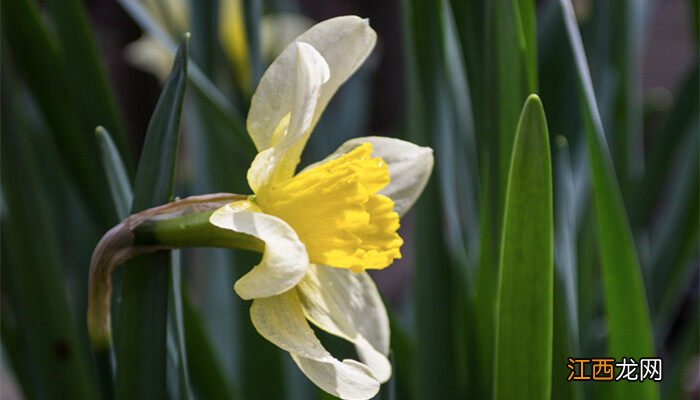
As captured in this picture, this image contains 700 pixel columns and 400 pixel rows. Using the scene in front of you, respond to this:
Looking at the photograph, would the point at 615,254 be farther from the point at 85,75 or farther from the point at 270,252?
the point at 85,75

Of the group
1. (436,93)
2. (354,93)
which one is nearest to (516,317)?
(436,93)

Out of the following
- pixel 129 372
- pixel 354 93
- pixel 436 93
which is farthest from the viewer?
pixel 354 93

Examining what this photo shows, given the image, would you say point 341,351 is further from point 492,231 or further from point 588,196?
point 588,196

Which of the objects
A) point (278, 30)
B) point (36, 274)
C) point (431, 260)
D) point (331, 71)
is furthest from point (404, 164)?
point (278, 30)

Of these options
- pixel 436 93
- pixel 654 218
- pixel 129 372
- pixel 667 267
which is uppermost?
pixel 436 93

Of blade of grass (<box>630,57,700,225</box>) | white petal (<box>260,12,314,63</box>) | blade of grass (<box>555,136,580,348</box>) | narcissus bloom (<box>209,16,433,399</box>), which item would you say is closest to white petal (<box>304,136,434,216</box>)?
narcissus bloom (<box>209,16,433,399</box>)

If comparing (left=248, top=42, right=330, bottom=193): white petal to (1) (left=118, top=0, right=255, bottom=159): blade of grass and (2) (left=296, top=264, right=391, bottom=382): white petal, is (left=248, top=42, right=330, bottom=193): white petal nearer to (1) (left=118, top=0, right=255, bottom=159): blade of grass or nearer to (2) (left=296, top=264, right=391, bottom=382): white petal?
(2) (left=296, top=264, right=391, bottom=382): white petal

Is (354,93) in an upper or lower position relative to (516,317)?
upper

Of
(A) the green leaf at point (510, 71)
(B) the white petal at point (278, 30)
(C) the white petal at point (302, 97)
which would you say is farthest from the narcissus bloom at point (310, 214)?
(B) the white petal at point (278, 30)
